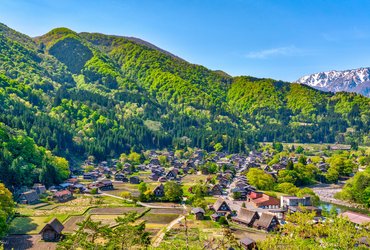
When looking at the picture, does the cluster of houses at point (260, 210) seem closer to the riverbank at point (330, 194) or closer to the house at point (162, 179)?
the riverbank at point (330, 194)

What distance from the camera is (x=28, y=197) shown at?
54094 millimetres

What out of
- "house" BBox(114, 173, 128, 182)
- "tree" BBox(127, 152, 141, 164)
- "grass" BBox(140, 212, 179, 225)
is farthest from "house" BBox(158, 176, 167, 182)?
"grass" BBox(140, 212, 179, 225)

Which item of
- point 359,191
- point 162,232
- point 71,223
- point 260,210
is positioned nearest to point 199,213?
point 162,232

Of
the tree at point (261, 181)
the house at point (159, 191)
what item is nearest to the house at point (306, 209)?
the tree at point (261, 181)

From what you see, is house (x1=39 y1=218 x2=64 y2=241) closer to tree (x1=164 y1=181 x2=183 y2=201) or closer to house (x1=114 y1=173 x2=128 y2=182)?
tree (x1=164 y1=181 x2=183 y2=201)

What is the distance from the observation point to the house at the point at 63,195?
5703cm

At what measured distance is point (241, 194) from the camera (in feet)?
208

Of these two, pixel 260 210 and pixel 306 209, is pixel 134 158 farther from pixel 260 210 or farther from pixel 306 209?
pixel 306 209

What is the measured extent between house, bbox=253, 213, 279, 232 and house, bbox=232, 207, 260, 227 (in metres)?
0.81

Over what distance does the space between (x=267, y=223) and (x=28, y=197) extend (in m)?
37.2

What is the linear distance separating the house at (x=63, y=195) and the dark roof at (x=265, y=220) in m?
32.6

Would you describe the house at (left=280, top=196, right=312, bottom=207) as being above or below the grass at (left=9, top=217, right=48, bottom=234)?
above

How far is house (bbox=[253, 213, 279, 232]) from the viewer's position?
4259 centimetres

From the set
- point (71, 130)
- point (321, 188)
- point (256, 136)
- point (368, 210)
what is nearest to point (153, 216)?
point (368, 210)
